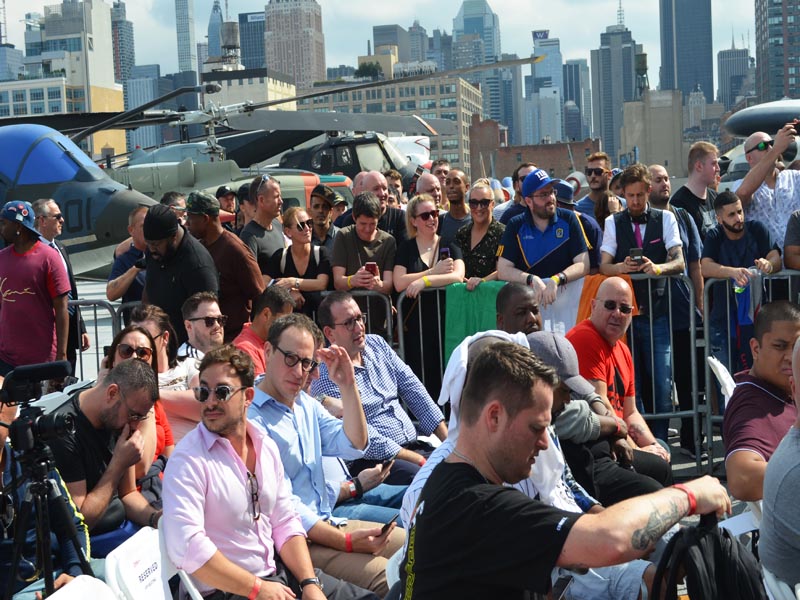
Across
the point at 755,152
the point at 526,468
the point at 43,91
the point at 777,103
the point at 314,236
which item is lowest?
the point at 526,468

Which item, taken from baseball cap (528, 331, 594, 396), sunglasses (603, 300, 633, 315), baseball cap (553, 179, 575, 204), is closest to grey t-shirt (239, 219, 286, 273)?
baseball cap (553, 179, 575, 204)

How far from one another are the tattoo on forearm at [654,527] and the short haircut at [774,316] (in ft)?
7.43

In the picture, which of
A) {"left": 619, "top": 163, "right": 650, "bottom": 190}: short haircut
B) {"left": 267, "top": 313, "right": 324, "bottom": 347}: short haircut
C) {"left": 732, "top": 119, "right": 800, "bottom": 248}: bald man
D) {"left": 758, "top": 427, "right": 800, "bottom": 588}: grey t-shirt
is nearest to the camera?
{"left": 758, "top": 427, "right": 800, "bottom": 588}: grey t-shirt

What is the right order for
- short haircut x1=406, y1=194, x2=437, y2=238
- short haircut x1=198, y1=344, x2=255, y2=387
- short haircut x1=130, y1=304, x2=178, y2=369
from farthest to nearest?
1. short haircut x1=406, y1=194, x2=437, y2=238
2. short haircut x1=130, y1=304, x2=178, y2=369
3. short haircut x1=198, y1=344, x2=255, y2=387

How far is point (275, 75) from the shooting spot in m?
178

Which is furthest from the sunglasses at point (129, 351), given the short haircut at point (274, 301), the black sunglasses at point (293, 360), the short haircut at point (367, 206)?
the short haircut at point (367, 206)

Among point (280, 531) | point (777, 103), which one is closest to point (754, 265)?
point (280, 531)

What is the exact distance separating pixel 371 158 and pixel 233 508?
19.7m

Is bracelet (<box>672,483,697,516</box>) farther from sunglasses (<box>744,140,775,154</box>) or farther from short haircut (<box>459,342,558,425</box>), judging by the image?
sunglasses (<box>744,140,775,154</box>)

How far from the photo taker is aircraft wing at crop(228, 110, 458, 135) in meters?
20.2

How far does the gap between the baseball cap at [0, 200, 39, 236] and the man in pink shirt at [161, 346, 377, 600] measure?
355 centimetres

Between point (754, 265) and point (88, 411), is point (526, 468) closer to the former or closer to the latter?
point (88, 411)

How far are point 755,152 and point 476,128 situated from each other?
13117cm

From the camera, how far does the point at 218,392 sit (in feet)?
12.9
